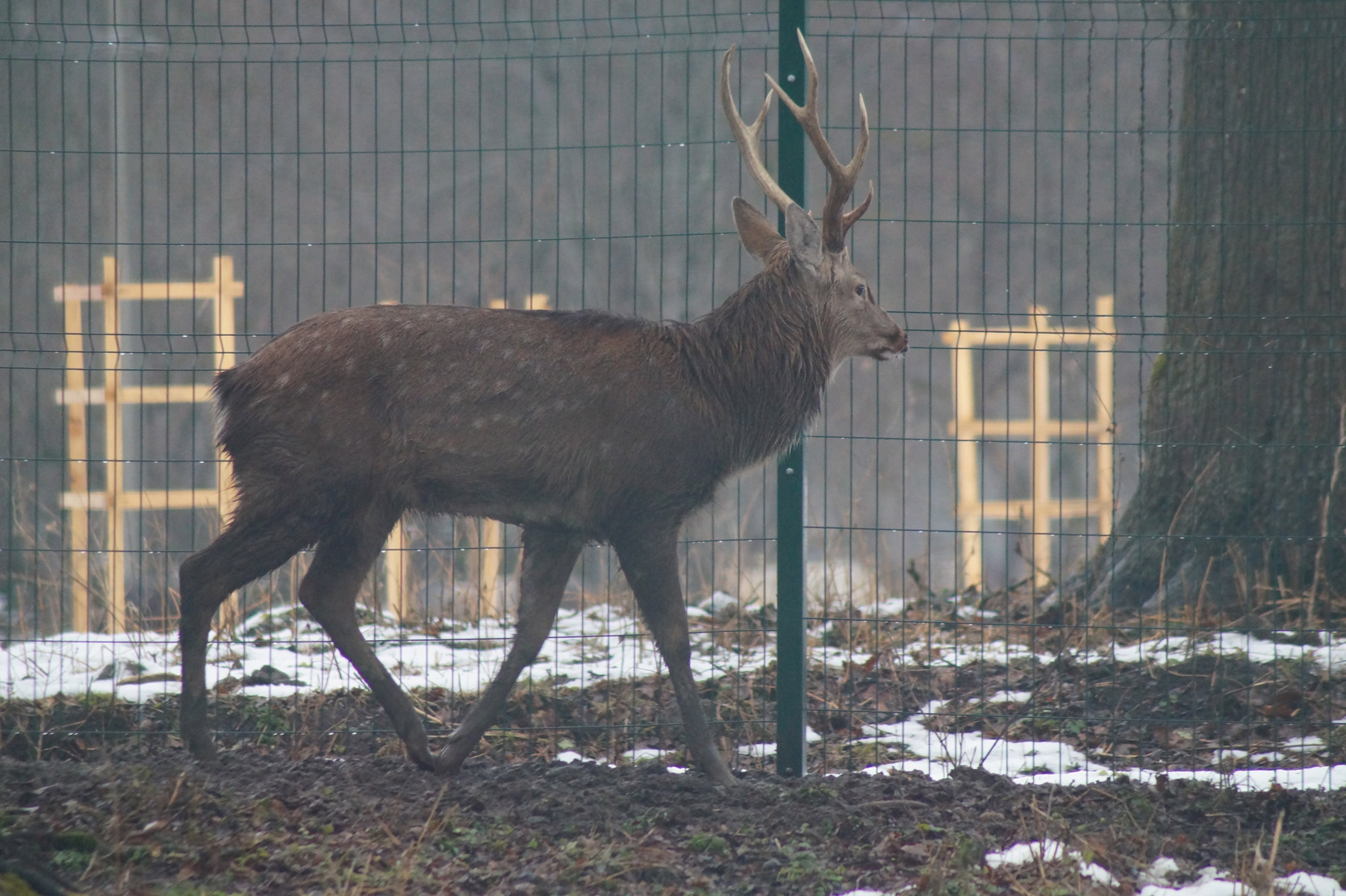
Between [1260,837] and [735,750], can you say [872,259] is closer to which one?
[735,750]

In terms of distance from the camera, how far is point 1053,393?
1875cm

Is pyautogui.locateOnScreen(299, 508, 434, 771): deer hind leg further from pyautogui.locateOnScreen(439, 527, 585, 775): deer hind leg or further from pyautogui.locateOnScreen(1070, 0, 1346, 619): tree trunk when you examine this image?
pyautogui.locateOnScreen(1070, 0, 1346, 619): tree trunk

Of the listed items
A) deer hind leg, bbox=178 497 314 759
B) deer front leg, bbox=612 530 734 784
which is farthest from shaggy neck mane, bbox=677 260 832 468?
deer hind leg, bbox=178 497 314 759

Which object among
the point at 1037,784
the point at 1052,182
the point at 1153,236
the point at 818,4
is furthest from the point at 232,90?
the point at 1037,784

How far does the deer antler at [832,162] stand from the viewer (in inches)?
194

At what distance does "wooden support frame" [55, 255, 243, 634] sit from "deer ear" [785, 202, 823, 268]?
2.27 meters

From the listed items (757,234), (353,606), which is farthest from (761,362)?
(353,606)

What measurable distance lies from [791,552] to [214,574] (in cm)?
222

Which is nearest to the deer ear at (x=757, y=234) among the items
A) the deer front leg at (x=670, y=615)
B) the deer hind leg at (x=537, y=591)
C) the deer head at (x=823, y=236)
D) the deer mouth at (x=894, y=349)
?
the deer head at (x=823, y=236)

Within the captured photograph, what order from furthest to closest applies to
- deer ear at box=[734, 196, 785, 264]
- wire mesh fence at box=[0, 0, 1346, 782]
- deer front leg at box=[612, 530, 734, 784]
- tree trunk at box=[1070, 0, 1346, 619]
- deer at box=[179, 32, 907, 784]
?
tree trunk at box=[1070, 0, 1346, 619] < deer ear at box=[734, 196, 785, 264] < wire mesh fence at box=[0, 0, 1346, 782] < deer front leg at box=[612, 530, 734, 784] < deer at box=[179, 32, 907, 784]

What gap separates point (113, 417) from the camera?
7297mm

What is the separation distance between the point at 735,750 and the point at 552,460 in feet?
5.01

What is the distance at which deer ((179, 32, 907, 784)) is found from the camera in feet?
15.9

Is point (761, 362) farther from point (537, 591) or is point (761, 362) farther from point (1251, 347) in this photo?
→ point (1251, 347)
